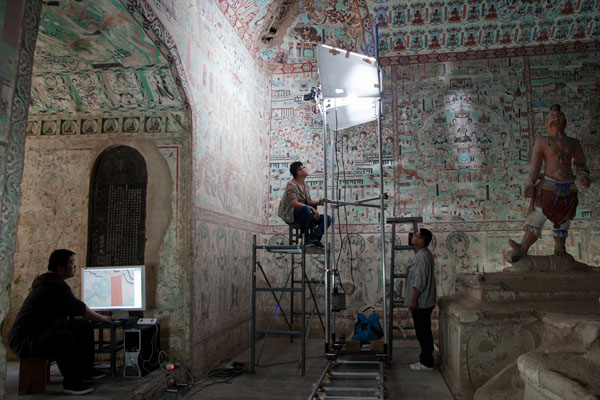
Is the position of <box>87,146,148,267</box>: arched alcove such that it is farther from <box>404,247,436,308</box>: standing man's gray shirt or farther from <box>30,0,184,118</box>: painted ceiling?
<box>404,247,436,308</box>: standing man's gray shirt

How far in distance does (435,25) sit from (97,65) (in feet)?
21.7

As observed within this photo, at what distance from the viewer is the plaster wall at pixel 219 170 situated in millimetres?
5844

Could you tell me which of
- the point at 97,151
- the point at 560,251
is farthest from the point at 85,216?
the point at 560,251

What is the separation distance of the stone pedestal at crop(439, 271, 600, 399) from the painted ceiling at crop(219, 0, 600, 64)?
554 cm

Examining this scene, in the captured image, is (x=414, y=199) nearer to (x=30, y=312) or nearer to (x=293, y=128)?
(x=293, y=128)

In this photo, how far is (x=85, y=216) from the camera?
586 centimetres

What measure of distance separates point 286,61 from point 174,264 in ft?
18.7

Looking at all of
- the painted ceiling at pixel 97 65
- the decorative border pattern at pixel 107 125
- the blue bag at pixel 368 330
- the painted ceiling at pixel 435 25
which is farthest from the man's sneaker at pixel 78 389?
the painted ceiling at pixel 435 25

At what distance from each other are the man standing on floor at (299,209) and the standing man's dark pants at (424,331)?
1.66 meters

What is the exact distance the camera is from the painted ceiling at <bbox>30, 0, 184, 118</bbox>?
182 inches

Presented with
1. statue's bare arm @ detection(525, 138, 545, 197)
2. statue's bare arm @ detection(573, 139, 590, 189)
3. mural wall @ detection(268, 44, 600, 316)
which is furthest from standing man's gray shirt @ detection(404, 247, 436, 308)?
mural wall @ detection(268, 44, 600, 316)

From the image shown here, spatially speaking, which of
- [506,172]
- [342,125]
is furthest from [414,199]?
[342,125]

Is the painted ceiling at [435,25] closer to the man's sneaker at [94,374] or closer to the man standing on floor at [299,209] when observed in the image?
the man standing on floor at [299,209]

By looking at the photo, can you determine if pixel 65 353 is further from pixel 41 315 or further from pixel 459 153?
pixel 459 153
